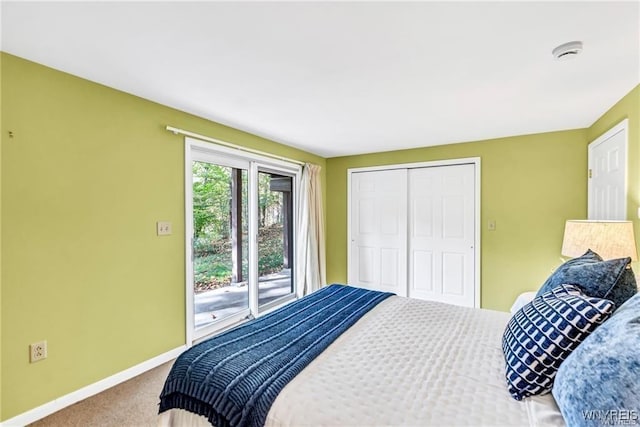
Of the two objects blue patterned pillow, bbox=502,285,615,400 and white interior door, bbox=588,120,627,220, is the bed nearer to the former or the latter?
blue patterned pillow, bbox=502,285,615,400

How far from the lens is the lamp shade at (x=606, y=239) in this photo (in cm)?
197

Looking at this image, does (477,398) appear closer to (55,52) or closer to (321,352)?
(321,352)

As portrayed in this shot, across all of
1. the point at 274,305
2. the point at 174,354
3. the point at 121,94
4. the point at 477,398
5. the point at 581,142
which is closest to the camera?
the point at 477,398

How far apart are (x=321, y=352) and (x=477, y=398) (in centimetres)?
69

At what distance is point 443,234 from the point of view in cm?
391

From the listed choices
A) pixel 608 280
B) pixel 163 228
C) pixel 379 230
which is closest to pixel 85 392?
pixel 163 228

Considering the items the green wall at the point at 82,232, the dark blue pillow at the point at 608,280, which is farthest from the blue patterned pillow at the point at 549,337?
the green wall at the point at 82,232

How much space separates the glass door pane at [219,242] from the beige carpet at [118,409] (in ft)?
2.84

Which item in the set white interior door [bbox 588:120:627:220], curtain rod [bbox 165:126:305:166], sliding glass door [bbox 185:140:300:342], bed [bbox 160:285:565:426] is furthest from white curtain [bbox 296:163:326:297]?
white interior door [bbox 588:120:627:220]

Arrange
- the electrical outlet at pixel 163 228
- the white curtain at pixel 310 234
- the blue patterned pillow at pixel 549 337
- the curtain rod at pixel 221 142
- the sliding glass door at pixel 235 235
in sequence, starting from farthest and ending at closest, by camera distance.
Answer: the white curtain at pixel 310 234
the sliding glass door at pixel 235 235
the curtain rod at pixel 221 142
the electrical outlet at pixel 163 228
the blue patterned pillow at pixel 549 337

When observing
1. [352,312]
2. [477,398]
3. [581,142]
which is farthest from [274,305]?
[581,142]

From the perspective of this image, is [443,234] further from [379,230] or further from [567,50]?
[567,50]

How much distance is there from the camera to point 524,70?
6.19 ft

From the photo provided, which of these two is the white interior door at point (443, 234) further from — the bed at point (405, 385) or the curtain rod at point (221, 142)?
the bed at point (405, 385)
